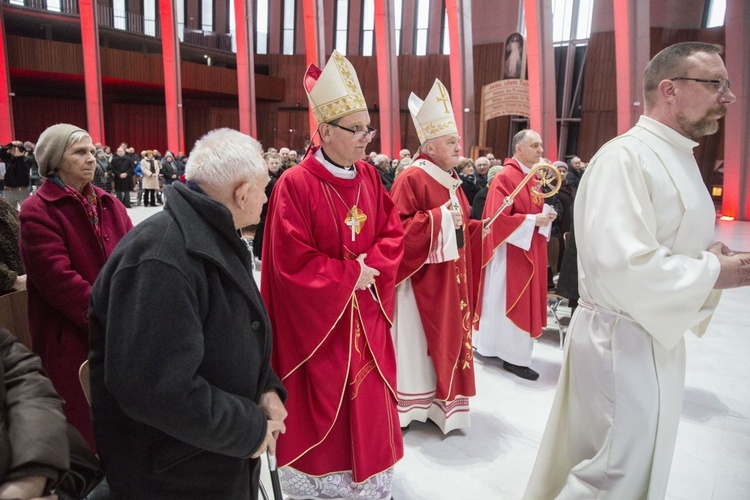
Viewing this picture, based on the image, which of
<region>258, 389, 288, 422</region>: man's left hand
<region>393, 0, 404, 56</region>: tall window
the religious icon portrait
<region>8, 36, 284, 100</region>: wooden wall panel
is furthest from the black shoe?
<region>393, 0, 404, 56</region>: tall window

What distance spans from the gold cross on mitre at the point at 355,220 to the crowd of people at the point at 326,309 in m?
0.01

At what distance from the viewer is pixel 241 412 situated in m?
1.29

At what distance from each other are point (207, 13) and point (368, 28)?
7255mm

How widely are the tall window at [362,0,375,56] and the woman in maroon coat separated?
22072mm

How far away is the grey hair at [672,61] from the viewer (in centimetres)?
173

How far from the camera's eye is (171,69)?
1781cm

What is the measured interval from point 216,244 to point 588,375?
1.36 metres

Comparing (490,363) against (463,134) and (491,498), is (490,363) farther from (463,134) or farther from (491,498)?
(463,134)

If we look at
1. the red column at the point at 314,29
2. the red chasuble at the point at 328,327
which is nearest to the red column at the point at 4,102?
the red column at the point at 314,29

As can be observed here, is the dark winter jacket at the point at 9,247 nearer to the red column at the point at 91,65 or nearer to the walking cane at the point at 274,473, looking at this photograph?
the walking cane at the point at 274,473

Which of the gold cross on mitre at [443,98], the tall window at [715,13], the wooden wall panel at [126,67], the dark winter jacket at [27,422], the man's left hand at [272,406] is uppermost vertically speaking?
the tall window at [715,13]

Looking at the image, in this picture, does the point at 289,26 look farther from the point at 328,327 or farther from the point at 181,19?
the point at 328,327

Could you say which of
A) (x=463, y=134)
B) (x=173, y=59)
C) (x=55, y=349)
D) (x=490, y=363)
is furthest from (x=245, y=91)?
(x=55, y=349)

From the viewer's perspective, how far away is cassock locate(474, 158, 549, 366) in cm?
392
